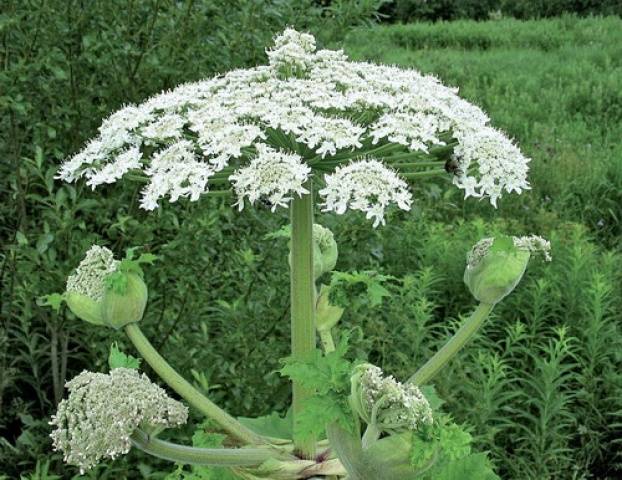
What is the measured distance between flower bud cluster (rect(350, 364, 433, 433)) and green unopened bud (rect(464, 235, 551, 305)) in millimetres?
363

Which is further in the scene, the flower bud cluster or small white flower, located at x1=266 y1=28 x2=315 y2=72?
small white flower, located at x1=266 y1=28 x2=315 y2=72

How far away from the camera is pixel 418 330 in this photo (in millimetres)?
3246

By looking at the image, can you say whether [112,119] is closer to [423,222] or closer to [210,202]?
[210,202]

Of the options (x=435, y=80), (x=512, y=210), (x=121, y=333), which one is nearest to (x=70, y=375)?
(x=121, y=333)

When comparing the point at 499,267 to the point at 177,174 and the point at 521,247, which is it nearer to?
the point at 521,247

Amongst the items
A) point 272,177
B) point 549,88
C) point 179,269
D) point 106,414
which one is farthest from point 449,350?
point 549,88

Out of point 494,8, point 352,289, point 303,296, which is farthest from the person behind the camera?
point 494,8

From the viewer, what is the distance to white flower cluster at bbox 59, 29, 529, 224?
126 cm

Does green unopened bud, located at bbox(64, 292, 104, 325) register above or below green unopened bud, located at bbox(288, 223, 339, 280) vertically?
above

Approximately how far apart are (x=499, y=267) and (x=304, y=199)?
14.6 inches

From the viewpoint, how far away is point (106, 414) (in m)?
1.31

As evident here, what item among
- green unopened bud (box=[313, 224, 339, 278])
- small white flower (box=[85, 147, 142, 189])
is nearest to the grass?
green unopened bud (box=[313, 224, 339, 278])

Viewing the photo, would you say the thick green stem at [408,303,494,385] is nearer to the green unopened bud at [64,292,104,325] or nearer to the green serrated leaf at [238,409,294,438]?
the green serrated leaf at [238,409,294,438]

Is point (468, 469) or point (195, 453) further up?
point (195, 453)
